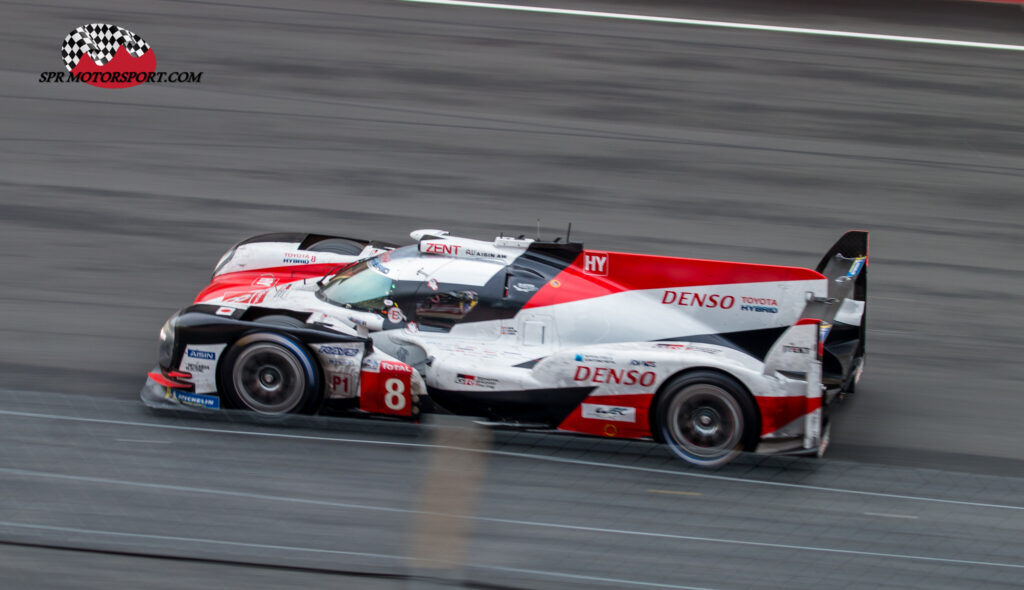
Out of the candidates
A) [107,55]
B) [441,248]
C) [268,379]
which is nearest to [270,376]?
[268,379]

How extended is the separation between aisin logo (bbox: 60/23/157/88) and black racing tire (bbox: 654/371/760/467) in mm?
9771

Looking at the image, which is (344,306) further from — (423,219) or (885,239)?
(885,239)

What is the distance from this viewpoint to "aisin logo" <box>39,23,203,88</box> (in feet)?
45.0

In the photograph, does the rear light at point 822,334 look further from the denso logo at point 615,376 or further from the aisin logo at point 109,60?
the aisin logo at point 109,60

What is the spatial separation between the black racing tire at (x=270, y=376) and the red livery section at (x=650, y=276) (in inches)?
61.0

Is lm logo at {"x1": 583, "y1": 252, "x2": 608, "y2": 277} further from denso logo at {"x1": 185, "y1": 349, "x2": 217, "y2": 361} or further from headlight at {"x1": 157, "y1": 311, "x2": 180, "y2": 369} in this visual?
headlight at {"x1": 157, "y1": 311, "x2": 180, "y2": 369}

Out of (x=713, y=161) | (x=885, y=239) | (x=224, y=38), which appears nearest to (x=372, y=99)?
(x=224, y=38)

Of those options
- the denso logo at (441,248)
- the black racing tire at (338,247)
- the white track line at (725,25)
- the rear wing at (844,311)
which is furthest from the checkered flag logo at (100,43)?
the rear wing at (844,311)

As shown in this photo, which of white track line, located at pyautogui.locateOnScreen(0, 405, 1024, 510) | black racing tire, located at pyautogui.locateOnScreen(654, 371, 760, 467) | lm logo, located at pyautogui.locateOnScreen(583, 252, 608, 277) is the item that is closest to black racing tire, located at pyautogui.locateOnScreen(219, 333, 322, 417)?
white track line, located at pyautogui.locateOnScreen(0, 405, 1024, 510)

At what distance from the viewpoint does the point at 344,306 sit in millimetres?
7312

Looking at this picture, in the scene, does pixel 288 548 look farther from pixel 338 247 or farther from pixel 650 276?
pixel 338 247

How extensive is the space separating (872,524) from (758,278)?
2.01 meters

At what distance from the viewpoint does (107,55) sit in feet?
47.0

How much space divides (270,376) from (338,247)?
193 centimetres
